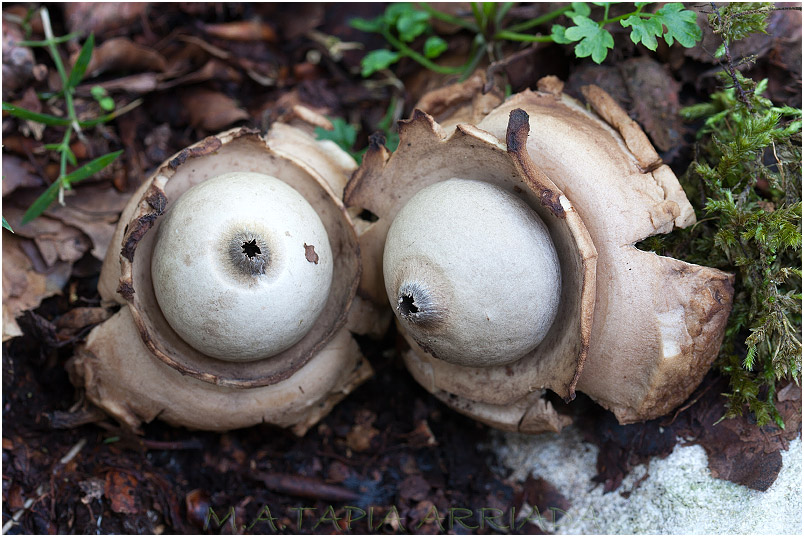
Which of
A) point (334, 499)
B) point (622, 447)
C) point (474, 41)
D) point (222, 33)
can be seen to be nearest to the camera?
point (622, 447)

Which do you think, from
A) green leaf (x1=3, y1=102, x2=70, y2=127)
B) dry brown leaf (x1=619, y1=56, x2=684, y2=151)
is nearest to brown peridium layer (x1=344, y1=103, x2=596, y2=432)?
dry brown leaf (x1=619, y1=56, x2=684, y2=151)

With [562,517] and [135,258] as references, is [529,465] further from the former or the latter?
[135,258]

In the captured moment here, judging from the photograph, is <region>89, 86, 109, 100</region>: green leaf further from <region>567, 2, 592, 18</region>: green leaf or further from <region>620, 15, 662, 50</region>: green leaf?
<region>620, 15, 662, 50</region>: green leaf

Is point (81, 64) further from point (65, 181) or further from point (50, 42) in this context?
point (65, 181)

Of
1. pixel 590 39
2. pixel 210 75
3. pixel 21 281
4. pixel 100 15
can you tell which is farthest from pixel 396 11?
pixel 21 281

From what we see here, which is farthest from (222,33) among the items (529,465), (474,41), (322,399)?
(529,465)
